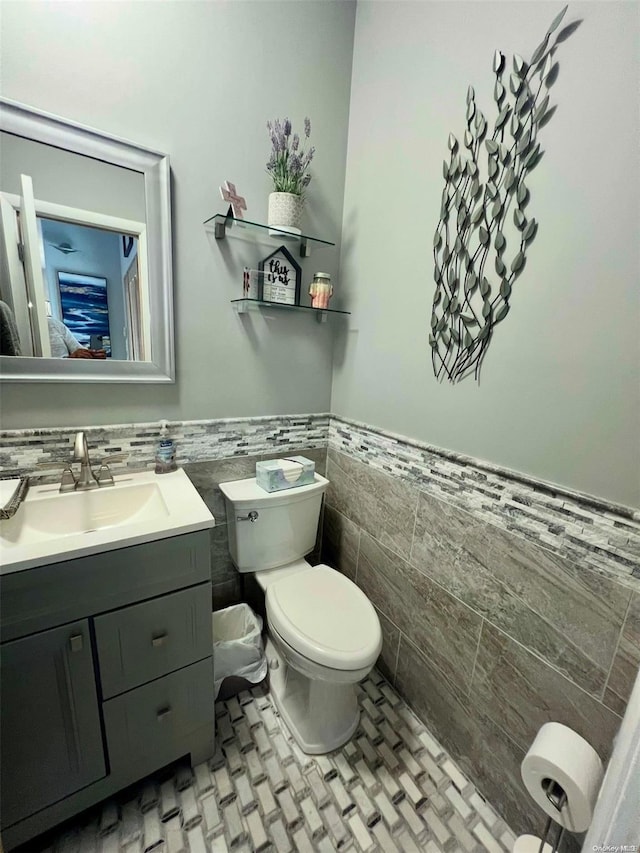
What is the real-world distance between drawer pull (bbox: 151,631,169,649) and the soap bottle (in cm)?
53

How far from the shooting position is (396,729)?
129 centimetres

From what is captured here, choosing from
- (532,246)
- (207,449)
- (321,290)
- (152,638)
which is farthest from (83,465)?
(532,246)

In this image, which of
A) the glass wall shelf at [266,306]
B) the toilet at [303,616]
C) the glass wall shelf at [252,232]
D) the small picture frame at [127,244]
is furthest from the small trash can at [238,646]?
the glass wall shelf at [252,232]

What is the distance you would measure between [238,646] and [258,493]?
581 millimetres

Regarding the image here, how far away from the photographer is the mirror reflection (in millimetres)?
967

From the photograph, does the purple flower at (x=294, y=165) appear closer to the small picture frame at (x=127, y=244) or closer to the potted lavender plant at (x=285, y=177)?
the potted lavender plant at (x=285, y=177)

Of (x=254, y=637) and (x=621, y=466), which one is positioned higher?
(x=621, y=466)

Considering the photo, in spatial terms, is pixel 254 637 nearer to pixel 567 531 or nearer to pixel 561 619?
pixel 561 619

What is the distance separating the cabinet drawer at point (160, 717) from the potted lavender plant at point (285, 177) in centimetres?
152

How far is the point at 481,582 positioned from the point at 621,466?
517 millimetres

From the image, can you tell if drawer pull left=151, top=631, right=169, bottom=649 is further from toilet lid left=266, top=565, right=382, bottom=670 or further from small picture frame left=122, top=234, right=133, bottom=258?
small picture frame left=122, top=234, right=133, bottom=258

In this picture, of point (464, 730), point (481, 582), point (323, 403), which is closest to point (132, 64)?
point (323, 403)

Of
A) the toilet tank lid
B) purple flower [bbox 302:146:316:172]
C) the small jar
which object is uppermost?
purple flower [bbox 302:146:316:172]

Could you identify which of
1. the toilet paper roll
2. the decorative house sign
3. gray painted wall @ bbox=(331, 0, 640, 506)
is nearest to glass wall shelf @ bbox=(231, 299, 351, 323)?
the decorative house sign
